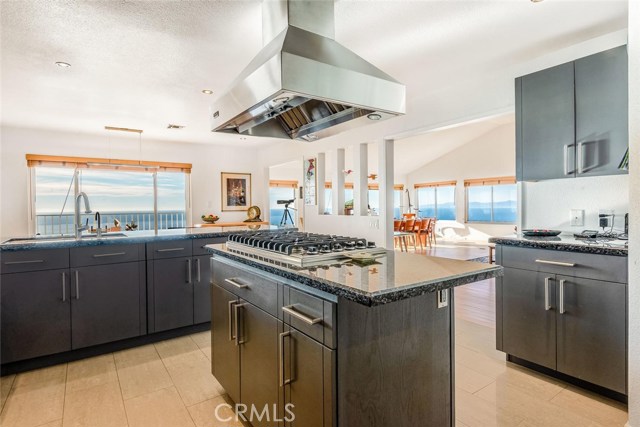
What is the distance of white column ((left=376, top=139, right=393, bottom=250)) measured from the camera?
4281 millimetres

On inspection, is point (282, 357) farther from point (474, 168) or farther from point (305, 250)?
point (474, 168)

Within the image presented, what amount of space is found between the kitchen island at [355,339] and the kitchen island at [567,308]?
107 cm

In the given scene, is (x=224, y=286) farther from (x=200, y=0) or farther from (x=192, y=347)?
(x=200, y=0)

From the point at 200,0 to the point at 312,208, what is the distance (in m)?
3.95

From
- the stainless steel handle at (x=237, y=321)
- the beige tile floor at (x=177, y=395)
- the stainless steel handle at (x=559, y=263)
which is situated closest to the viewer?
the stainless steel handle at (x=237, y=321)

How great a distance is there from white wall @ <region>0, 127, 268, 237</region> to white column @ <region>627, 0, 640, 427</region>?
6290mm

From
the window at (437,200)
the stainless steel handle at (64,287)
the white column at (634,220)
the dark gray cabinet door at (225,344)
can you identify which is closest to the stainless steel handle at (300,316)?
the dark gray cabinet door at (225,344)

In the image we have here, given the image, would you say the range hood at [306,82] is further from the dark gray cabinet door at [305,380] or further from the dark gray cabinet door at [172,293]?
the dark gray cabinet door at [172,293]

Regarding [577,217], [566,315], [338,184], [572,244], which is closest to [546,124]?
[577,217]

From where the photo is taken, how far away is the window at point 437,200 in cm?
1070

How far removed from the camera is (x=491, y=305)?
3871 mm

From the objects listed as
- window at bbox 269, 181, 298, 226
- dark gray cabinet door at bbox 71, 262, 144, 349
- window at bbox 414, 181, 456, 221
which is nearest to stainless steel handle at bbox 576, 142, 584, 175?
dark gray cabinet door at bbox 71, 262, 144, 349

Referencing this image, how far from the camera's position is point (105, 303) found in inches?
106

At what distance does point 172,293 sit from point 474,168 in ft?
30.5
